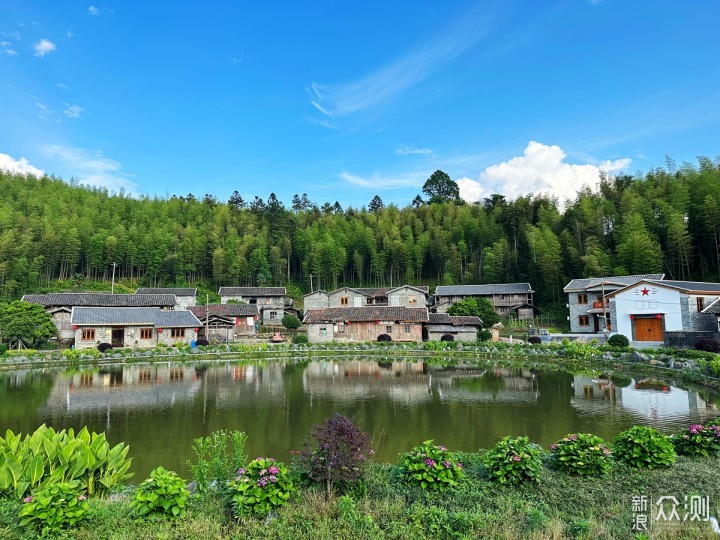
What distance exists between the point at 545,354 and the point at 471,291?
20067 mm

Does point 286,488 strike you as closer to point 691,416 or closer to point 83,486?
point 83,486

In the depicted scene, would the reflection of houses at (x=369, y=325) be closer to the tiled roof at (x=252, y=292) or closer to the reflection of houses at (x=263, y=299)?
the reflection of houses at (x=263, y=299)

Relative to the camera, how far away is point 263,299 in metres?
42.5

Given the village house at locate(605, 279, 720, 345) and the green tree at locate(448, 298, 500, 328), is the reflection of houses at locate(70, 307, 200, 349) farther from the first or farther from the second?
the village house at locate(605, 279, 720, 345)

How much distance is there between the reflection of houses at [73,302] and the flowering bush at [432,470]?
3148cm

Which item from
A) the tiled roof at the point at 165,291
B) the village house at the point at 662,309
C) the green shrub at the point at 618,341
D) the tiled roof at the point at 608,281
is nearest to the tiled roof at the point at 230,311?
the tiled roof at the point at 165,291

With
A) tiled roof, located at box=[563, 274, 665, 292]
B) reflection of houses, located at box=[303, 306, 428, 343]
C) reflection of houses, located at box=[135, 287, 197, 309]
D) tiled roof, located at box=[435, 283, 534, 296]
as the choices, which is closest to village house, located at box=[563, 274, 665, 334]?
tiled roof, located at box=[563, 274, 665, 292]

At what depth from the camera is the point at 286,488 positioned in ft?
14.5

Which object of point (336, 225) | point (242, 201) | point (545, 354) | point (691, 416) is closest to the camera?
point (691, 416)

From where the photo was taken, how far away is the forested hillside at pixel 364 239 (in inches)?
1304

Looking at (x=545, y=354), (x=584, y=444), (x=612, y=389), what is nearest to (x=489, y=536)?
(x=584, y=444)

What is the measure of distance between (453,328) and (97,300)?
3103cm

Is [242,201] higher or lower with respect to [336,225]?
higher

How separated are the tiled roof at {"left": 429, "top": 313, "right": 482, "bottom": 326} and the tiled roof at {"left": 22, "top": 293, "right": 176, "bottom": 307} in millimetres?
24592
